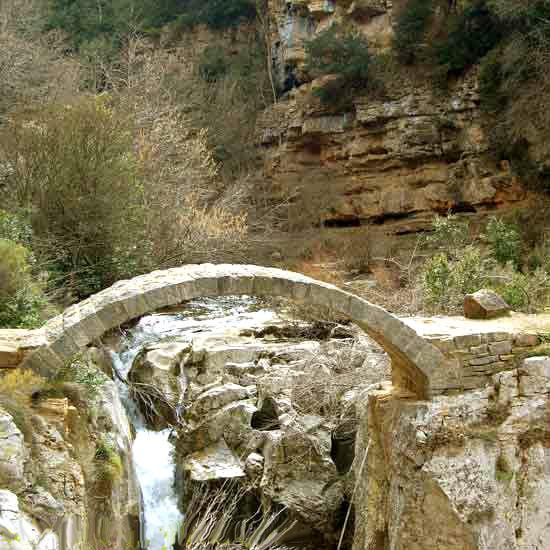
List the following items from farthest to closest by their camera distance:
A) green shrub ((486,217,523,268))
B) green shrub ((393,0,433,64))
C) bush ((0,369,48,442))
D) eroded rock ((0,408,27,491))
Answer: green shrub ((393,0,433,64)) → green shrub ((486,217,523,268)) → bush ((0,369,48,442)) → eroded rock ((0,408,27,491))

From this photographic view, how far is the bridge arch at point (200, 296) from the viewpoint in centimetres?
597

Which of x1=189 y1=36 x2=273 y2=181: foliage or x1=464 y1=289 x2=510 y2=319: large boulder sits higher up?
x1=189 y1=36 x2=273 y2=181: foliage

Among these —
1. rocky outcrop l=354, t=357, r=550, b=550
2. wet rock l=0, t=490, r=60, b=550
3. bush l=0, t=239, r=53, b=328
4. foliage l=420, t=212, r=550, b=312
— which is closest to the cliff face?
foliage l=420, t=212, r=550, b=312

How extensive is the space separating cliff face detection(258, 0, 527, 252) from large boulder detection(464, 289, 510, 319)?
10.2 meters

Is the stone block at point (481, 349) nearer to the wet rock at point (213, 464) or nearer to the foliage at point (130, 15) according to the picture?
the wet rock at point (213, 464)

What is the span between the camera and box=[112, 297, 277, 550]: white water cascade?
848 cm

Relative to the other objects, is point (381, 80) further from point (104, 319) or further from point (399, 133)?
point (104, 319)

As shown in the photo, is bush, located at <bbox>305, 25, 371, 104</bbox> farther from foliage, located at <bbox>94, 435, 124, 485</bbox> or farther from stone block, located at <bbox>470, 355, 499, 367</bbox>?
foliage, located at <bbox>94, 435, 124, 485</bbox>

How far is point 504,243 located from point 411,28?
8.69 metres

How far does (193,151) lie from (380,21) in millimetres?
8830

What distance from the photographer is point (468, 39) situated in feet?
59.0

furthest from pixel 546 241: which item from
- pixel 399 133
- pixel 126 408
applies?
pixel 126 408

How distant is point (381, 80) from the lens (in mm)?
19500

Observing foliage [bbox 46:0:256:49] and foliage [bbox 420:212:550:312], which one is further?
foliage [bbox 46:0:256:49]
